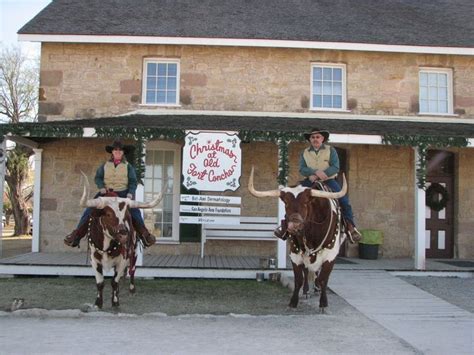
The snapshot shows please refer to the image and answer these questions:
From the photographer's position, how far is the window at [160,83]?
13133 millimetres

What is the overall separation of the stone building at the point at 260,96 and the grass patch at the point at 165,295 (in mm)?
3015

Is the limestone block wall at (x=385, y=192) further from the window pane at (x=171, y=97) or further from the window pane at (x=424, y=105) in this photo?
the window pane at (x=171, y=97)

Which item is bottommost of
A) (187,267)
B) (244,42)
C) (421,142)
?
(187,267)

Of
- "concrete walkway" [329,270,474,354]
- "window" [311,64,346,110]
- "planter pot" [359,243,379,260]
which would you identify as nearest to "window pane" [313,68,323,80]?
"window" [311,64,346,110]

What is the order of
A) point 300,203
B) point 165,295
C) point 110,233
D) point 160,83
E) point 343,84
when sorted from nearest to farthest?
1. point 300,203
2. point 110,233
3. point 165,295
4. point 160,83
5. point 343,84

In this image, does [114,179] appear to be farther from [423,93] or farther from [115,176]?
[423,93]

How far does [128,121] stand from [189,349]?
274 inches

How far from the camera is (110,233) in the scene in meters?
6.52

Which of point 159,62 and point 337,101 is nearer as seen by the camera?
point 159,62

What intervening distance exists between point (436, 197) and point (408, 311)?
6.47 m

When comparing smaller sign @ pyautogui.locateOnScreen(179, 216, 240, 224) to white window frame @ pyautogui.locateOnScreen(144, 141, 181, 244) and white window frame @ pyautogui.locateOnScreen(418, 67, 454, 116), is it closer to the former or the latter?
white window frame @ pyautogui.locateOnScreen(144, 141, 181, 244)

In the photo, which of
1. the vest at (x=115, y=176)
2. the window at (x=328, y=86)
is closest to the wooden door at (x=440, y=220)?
the window at (x=328, y=86)

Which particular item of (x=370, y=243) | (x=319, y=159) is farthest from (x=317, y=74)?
(x=319, y=159)

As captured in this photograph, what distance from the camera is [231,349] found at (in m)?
5.18
